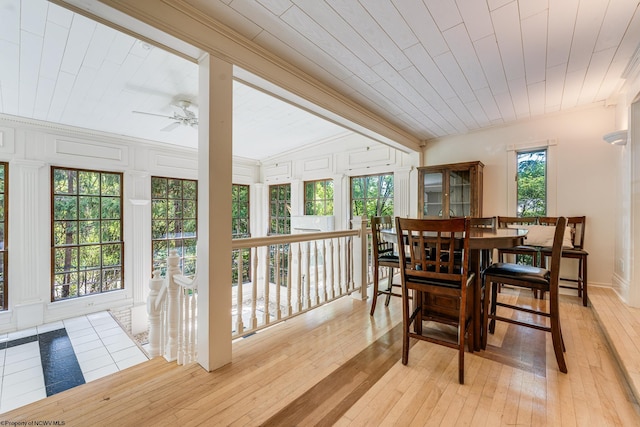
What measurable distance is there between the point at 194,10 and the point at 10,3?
1.17 meters

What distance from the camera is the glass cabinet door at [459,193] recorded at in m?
3.72

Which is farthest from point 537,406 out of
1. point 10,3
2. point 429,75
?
point 10,3

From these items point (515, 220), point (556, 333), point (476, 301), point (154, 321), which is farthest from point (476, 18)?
point (154, 321)

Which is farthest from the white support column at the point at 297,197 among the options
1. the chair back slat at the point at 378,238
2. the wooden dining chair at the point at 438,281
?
the wooden dining chair at the point at 438,281

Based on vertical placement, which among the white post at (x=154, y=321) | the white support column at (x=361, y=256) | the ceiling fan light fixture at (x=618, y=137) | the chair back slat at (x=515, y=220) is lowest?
the white post at (x=154, y=321)

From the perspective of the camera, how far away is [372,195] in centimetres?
490

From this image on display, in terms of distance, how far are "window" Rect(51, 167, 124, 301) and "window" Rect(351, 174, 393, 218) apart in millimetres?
4162

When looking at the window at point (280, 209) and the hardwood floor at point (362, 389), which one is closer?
the hardwood floor at point (362, 389)

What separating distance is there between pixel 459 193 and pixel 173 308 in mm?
3751

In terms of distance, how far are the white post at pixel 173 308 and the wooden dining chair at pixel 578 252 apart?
381 centimetres

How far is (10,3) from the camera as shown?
165cm

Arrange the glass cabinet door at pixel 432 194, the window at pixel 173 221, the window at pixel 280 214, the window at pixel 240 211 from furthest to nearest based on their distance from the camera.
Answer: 1. the window at pixel 240 211
2. the window at pixel 280 214
3. the window at pixel 173 221
4. the glass cabinet door at pixel 432 194

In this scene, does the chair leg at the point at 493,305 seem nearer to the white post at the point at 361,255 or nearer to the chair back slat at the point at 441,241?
the chair back slat at the point at 441,241

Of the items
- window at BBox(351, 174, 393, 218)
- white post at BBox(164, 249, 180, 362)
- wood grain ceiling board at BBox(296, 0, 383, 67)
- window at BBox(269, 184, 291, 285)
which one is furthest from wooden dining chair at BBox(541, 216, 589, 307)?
window at BBox(269, 184, 291, 285)
